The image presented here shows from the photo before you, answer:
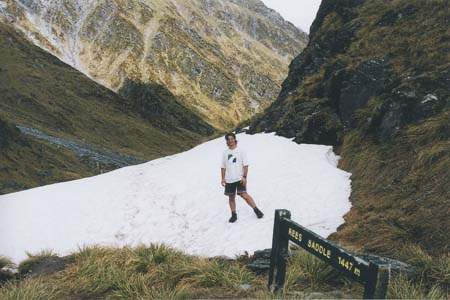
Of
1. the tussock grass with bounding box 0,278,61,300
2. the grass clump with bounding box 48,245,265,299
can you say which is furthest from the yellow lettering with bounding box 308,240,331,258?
the tussock grass with bounding box 0,278,61,300

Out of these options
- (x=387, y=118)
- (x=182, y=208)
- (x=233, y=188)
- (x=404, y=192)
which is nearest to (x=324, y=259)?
(x=404, y=192)

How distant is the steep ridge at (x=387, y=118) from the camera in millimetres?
8656

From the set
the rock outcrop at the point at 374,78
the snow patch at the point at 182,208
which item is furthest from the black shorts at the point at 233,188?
the rock outcrop at the point at 374,78

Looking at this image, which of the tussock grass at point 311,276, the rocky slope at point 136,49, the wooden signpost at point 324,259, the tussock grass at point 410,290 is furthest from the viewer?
the rocky slope at point 136,49

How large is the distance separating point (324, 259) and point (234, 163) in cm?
634

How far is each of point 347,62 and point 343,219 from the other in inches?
459

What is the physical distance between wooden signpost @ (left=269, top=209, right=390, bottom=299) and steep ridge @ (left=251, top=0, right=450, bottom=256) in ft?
9.63

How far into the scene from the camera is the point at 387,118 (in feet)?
43.8

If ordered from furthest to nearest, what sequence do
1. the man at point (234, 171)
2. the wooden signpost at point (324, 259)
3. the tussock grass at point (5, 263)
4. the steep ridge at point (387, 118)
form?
1. the man at point (234, 171)
2. the tussock grass at point (5, 263)
3. the steep ridge at point (387, 118)
4. the wooden signpost at point (324, 259)

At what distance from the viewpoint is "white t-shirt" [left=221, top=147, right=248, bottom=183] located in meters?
10.9

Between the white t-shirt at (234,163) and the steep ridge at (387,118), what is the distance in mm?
3028

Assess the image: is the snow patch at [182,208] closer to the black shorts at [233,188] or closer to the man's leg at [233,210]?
the man's leg at [233,210]

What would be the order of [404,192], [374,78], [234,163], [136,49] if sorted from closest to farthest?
1. [404,192]
2. [234,163]
3. [374,78]
4. [136,49]

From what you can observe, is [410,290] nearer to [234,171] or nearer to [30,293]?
[30,293]
